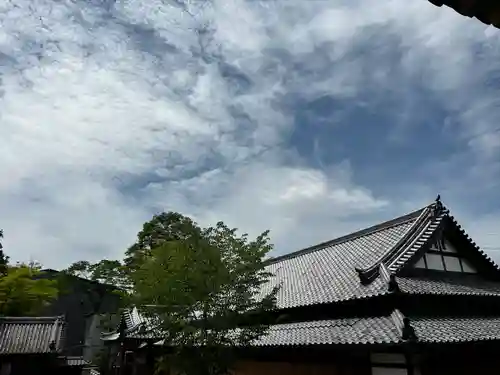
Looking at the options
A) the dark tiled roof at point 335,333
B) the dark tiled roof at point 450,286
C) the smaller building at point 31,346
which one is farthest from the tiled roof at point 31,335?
the dark tiled roof at point 450,286

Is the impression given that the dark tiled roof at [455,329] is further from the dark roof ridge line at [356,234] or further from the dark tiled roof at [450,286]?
the dark roof ridge line at [356,234]

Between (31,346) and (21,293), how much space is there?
9.21 meters

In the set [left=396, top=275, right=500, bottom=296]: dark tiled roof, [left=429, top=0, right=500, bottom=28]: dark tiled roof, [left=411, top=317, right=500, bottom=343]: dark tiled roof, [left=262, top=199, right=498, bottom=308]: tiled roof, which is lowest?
[left=411, top=317, right=500, bottom=343]: dark tiled roof

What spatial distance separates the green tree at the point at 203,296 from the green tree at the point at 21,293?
884 inches

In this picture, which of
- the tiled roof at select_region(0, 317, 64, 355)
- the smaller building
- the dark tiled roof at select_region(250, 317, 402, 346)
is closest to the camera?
the dark tiled roof at select_region(250, 317, 402, 346)

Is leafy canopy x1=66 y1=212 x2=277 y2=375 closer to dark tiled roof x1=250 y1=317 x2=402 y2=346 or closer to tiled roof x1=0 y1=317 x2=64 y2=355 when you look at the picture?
dark tiled roof x1=250 y1=317 x2=402 y2=346

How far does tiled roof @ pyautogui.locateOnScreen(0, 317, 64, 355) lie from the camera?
74.0ft

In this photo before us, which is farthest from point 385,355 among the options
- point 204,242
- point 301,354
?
point 204,242

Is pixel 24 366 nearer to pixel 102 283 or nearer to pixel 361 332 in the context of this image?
pixel 102 283

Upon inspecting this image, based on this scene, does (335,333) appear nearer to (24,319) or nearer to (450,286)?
(450,286)

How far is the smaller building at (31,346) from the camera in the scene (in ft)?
71.9

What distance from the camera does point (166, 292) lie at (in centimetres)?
1195

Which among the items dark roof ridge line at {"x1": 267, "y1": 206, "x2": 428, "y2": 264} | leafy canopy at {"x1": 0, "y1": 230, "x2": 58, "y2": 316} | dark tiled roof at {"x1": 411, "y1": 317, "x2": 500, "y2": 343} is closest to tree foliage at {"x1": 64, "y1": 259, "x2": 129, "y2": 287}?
leafy canopy at {"x1": 0, "y1": 230, "x2": 58, "y2": 316}

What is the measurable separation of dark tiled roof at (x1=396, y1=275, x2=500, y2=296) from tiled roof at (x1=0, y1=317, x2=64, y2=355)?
823 inches
